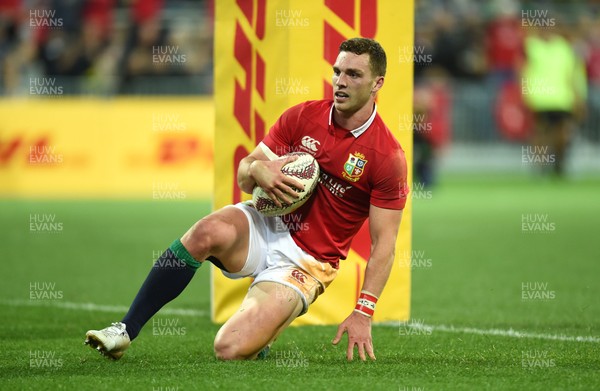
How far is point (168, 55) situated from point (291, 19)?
1371cm

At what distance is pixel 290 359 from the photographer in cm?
627

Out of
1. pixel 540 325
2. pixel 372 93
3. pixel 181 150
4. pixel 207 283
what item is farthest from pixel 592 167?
pixel 372 93

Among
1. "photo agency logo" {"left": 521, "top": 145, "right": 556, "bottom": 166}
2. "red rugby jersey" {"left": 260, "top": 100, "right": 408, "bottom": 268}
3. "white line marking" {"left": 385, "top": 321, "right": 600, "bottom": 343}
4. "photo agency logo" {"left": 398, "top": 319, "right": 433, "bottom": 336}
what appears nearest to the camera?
"red rugby jersey" {"left": 260, "top": 100, "right": 408, "bottom": 268}

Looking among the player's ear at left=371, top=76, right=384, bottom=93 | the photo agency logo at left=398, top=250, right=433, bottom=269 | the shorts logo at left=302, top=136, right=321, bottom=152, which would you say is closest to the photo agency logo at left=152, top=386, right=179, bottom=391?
the shorts logo at left=302, top=136, right=321, bottom=152

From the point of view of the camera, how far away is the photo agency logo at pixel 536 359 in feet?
19.6

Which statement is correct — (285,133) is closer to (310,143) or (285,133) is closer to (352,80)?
(310,143)

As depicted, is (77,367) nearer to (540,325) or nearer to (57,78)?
(540,325)

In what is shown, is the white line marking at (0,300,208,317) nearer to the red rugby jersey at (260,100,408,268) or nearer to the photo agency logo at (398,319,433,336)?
the photo agency logo at (398,319,433,336)

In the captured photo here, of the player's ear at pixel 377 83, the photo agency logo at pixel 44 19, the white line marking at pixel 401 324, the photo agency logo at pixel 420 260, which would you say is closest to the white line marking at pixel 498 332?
the white line marking at pixel 401 324

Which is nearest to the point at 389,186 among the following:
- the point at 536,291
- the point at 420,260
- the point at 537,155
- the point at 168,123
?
the point at 536,291

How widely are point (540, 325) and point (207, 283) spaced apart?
11.9ft

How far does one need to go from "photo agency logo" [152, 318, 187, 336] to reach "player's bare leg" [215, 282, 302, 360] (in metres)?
1.11

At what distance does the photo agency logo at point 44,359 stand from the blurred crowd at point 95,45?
46.5 ft

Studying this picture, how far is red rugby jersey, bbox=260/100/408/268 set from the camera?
628 centimetres
